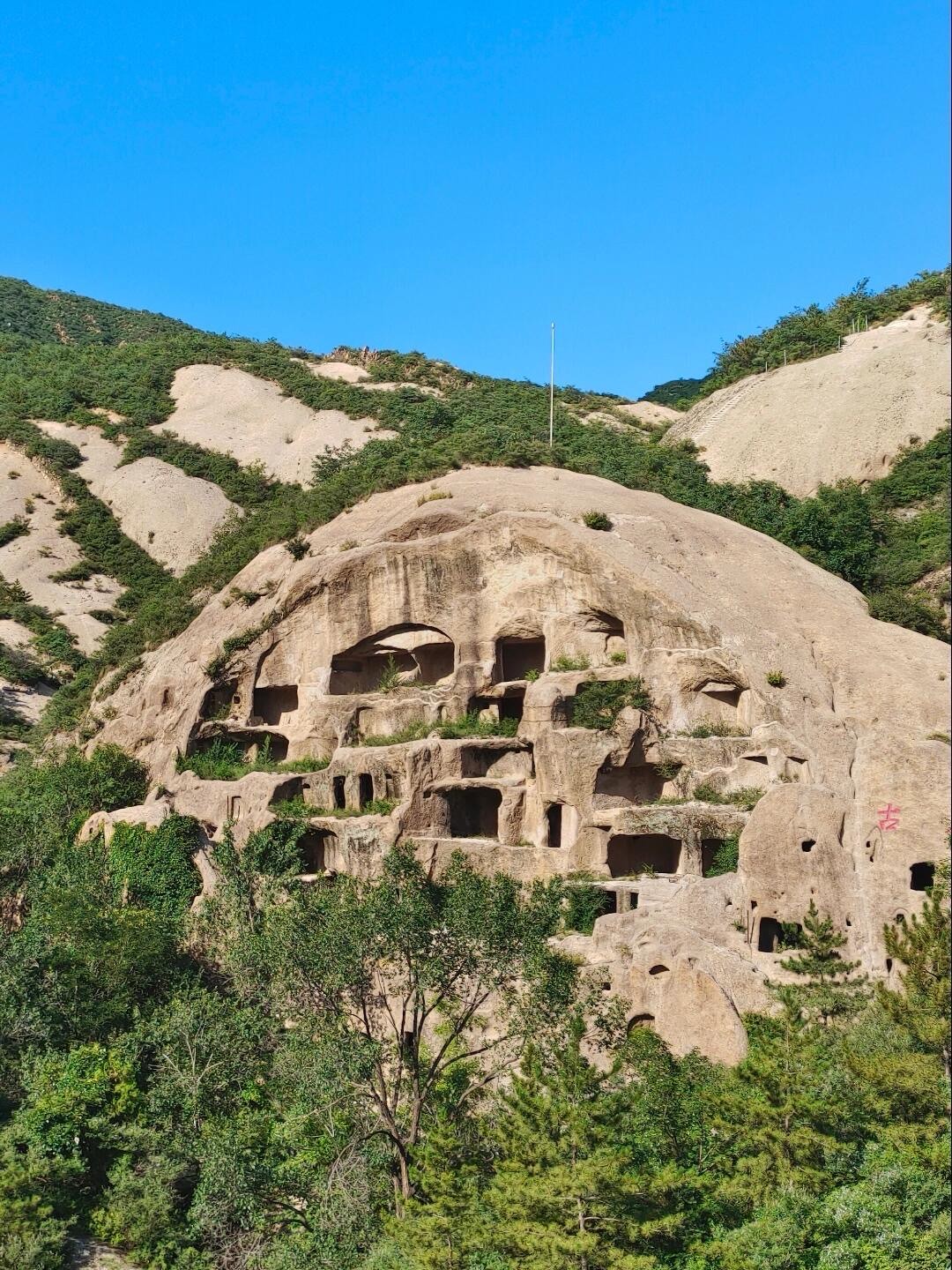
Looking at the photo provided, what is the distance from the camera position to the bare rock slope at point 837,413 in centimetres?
5119

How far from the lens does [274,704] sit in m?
39.7

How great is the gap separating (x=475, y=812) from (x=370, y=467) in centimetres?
1816

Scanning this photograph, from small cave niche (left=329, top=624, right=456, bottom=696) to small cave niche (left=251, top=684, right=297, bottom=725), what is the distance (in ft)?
5.47

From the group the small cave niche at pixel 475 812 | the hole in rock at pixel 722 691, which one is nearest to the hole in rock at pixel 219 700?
the small cave niche at pixel 475 812

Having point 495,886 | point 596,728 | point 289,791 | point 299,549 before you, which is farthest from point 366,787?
point 299,549

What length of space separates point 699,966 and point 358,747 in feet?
41.2

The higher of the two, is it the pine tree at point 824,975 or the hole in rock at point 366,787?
the hole in rock at point 366,787

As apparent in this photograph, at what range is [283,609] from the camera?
127 ft

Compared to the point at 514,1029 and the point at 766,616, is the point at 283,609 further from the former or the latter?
the point at 514,1029

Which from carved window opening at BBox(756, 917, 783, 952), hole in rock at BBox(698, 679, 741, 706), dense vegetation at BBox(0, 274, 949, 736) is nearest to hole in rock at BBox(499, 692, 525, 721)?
hole in rock at BBox(698, 679, 741, 706)

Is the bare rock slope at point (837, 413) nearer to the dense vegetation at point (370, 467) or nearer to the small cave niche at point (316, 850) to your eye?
the dense vegetation at point (370, 467)

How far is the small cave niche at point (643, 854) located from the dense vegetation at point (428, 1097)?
77.6 inches

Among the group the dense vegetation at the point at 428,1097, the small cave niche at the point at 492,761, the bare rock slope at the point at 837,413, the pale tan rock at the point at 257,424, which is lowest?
the dense vegetation at the point at 428,1097

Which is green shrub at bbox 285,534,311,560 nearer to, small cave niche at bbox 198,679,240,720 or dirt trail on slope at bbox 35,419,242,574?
small cave niche at bbox 198,679,240,720
